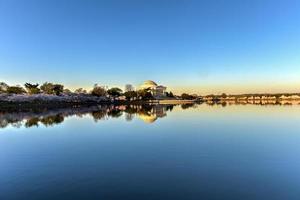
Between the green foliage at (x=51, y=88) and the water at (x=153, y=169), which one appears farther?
the green foliage at (x=51, y=88)

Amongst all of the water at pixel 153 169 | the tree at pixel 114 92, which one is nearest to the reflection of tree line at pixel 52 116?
the water at pixel 153 169

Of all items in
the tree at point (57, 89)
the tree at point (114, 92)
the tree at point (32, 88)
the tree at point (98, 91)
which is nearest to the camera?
the tree at point (32, 88)

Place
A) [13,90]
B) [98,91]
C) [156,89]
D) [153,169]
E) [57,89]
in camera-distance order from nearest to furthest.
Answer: [153,169]
[13,90]
[57,89]
[98,91]
[156,89]

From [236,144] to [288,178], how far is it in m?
6.51

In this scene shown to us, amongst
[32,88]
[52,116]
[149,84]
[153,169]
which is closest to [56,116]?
[52,116]

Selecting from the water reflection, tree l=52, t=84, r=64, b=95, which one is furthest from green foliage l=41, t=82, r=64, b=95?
the water reflection

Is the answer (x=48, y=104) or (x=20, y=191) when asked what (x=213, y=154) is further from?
(x=48, y=104)

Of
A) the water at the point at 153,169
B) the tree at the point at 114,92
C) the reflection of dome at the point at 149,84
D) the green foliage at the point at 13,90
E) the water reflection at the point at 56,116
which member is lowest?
the water at the point at 153,169

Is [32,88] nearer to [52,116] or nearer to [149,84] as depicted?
[52,116]

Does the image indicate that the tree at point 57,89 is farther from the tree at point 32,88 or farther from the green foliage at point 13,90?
the green foliage at point 13,90

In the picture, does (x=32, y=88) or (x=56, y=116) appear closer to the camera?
(x=56, y=116)

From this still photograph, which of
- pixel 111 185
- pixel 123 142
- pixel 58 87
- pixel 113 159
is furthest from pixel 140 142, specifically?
pixel 58 87

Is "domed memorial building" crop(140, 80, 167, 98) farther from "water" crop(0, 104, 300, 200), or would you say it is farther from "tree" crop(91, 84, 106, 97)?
"water" crop(0, 104, 300, 200)

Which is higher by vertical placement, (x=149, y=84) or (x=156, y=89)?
(x=149, y=84)
